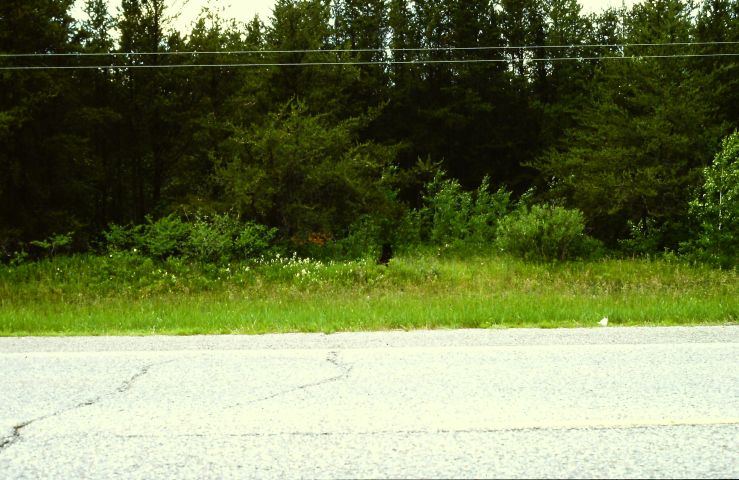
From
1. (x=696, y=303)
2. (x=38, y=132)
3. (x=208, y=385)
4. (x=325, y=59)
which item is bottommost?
(x=696, y=303)

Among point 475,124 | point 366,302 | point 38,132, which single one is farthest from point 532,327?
point 475,124

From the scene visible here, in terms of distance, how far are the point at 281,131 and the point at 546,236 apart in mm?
7765

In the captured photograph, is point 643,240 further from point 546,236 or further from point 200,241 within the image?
point 200,241

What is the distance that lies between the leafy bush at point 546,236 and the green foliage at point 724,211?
3542mm

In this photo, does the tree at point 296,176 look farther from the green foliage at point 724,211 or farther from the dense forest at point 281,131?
the green foliage at point 724,211

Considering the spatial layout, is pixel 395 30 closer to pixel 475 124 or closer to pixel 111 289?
pixel 475 124

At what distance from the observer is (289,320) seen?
8.02 m

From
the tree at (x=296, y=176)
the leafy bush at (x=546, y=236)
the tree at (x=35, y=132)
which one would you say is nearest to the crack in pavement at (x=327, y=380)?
the leafy bush at (x=546, y=236)

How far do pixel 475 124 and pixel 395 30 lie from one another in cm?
665

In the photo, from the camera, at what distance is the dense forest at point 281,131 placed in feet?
58.5

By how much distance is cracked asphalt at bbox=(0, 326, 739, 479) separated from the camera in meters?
3.25

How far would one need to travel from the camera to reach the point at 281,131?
55.6 ft

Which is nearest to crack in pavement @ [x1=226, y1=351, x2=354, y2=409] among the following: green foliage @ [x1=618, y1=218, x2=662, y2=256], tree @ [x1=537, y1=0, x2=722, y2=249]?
green foliage @ [x1=618, y1=218, x2=662, y2=256]

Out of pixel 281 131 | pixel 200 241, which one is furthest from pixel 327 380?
pixel 281 131
